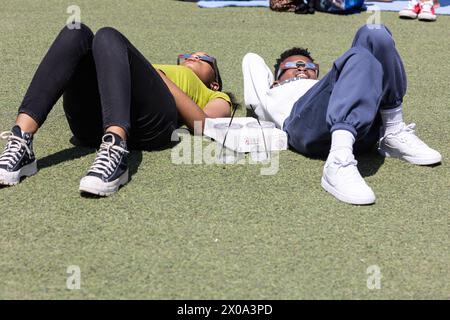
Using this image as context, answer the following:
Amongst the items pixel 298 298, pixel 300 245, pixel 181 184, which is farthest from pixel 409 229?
pixel 181 184

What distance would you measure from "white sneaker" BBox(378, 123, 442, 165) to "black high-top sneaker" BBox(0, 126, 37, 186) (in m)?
1.60

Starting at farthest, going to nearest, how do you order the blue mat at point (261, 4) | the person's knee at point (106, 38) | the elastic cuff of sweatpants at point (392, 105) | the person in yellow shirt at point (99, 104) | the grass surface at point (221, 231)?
the blue mat at point (261, 4), the elastic cuff of sweatpants at point (392, 105), the person's knee at point (106, 38), the person in yellow shirt at point (99, 104), the grass surface at point (221, 231)

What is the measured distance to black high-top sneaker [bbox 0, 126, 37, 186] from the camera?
108 inches

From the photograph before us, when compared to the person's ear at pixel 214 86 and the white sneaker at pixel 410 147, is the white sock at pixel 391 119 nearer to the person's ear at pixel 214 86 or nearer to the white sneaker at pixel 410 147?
the white sneaker at pixel 410 147

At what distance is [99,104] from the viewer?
3021 millimetres

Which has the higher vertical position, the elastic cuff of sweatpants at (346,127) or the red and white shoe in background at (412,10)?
the elastic cuff of sweatpants at (346,127)

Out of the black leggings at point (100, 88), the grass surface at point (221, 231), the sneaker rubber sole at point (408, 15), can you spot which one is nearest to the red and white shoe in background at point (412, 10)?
the sneaker rubber sole at point (408, 15)

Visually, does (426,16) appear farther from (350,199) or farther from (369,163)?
(350,199)

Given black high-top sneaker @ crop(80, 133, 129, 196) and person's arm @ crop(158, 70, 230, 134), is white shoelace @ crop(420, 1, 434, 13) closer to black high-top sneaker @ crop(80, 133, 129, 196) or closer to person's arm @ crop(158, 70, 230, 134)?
person's arm @ crop(158, 70, 230, 134)

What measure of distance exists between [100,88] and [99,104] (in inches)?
7.5

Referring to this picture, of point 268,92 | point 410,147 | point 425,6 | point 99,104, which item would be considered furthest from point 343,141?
point 425,6

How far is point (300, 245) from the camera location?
240cm

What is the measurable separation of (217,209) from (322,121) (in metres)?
0.67

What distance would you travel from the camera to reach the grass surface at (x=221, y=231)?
2.15m
